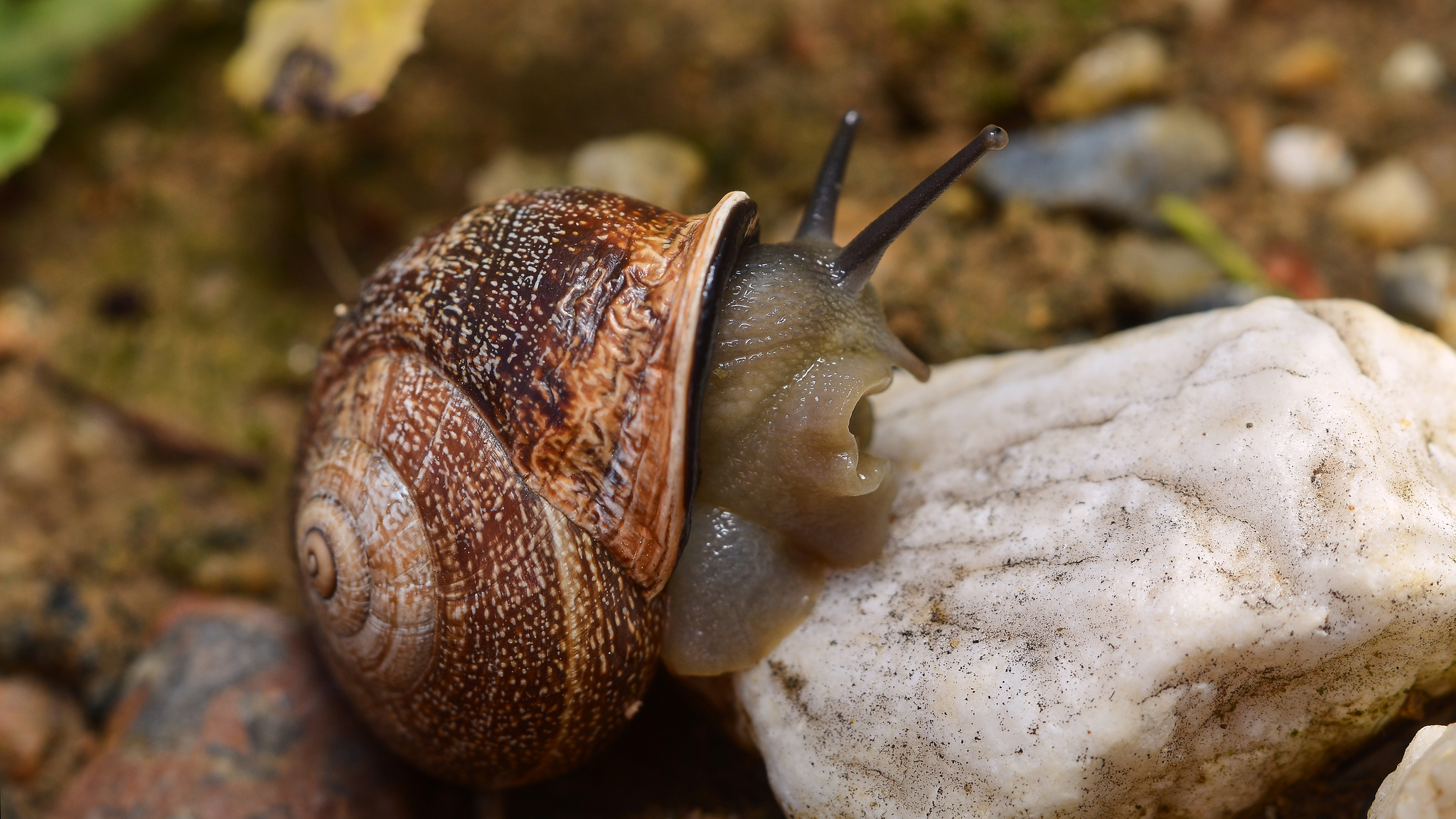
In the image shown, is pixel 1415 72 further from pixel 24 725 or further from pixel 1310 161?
pixel 24 725

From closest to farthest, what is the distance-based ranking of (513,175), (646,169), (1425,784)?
(1425,784) < (646,169) < (513,175)

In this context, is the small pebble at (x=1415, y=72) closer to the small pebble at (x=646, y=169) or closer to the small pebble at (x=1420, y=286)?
the small pebble at (x=1420, y=286)

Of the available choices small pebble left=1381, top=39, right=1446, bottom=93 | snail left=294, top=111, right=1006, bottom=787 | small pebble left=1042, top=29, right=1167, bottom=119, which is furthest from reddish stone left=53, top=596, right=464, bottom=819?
small pebble left=1381, top=39, right=1446, bottom=93

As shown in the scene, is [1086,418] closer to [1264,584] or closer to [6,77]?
[1264,584]

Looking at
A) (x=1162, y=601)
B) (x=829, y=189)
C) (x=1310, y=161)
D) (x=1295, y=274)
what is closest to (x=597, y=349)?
(x=829, y=189)

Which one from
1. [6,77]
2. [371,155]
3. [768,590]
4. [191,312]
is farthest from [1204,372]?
[6,77]
